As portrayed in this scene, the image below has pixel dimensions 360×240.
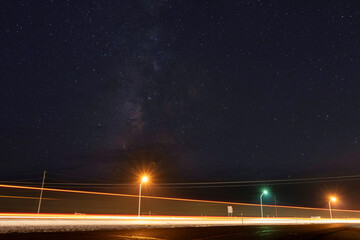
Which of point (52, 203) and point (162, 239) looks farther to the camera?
point (52, 203)

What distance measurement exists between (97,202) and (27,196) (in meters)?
12.7

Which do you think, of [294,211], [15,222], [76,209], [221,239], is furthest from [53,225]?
[294,211]

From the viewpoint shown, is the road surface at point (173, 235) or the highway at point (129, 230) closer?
the road surface at point (173, 235)

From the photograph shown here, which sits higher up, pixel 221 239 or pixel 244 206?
pixel 244 206

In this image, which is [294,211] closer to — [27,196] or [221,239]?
[27,196]

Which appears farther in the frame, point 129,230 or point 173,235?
point 129,230

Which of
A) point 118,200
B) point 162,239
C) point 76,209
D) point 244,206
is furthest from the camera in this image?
point 244,206

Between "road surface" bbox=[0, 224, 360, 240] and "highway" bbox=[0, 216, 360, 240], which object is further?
"highway" bbox=[0, 216, 360, 240]

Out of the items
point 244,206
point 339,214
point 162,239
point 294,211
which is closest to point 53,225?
point 162,239

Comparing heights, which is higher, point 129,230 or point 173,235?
point 129,230

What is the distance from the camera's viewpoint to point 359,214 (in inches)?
3615

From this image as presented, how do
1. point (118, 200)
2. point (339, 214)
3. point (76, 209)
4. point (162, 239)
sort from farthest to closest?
point (339, 214) → point (118, 200) → point (76, 209) → point (162, 239)

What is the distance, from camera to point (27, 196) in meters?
44.3

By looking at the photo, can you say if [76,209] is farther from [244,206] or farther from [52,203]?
[244,206]
